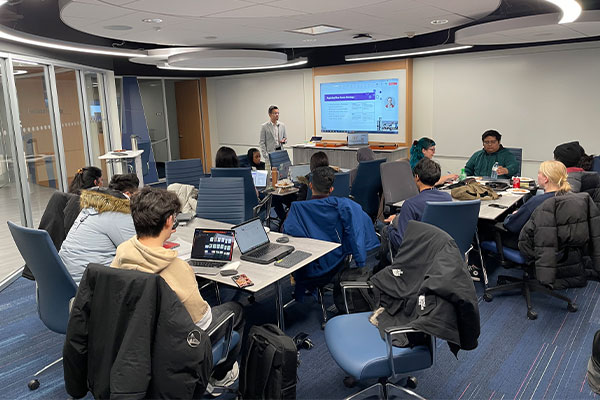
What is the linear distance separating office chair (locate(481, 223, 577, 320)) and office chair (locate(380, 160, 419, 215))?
1339mm

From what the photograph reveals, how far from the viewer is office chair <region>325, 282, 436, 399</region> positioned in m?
2.44

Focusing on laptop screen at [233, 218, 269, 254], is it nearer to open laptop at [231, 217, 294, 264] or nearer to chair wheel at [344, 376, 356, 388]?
open laptop at [231, 217, 294, 264]

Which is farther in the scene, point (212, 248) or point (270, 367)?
point (212, 248)

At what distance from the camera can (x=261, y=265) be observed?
10.7 ft

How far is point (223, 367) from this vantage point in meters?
2.85

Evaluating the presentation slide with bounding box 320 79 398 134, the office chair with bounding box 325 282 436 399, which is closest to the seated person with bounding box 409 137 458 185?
the presentation slide with bounding box 320 79 398 134

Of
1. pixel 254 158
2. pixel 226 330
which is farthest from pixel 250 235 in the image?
pixel 254 158

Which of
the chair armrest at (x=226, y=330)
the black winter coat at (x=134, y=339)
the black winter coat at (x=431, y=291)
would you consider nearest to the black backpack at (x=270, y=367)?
the chair armrest at (x=226, y=330)

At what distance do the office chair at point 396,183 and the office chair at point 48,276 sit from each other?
3.59 meters

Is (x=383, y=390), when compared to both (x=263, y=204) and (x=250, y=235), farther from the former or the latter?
(x=263, y=204)

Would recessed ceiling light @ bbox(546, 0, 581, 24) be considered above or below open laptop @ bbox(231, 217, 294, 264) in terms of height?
above

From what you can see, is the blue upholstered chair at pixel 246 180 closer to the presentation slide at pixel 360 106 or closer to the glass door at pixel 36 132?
the glass door at pixel 36 132

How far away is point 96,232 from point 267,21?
9.69 ft

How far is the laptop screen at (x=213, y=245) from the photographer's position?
10.9 feet
